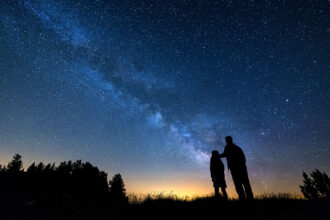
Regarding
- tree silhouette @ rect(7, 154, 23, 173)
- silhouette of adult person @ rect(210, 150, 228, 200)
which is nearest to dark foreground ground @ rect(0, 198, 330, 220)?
silhouette of adult person @ rect(210, 150, 228, 200)

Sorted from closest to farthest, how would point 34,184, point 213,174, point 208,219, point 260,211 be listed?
1. point 208,219
2. point 260,211
3. point 213,174
4. point 34,184

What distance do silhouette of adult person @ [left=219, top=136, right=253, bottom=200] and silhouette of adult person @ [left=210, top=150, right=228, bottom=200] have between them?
1.78 m

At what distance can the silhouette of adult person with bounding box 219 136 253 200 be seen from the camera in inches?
230

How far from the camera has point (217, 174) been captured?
8.11 meters

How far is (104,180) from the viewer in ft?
178

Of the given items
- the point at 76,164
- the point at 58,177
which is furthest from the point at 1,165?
the point at 58,177

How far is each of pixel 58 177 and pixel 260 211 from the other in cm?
5728

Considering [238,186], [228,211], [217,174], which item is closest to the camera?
[228,211]

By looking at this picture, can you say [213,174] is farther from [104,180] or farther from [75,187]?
[104,180]

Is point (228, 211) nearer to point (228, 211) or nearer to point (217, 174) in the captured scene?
point (228, 211)

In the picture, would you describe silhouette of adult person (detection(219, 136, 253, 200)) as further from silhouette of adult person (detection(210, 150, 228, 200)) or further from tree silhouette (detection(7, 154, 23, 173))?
tree silhouette (detection(7, 154, 23, 173))

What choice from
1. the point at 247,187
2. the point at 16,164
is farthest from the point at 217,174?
the point at 16,164

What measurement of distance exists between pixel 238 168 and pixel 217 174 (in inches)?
90.7

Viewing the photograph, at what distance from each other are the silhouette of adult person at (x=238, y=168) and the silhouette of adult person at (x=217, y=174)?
1776 mm
